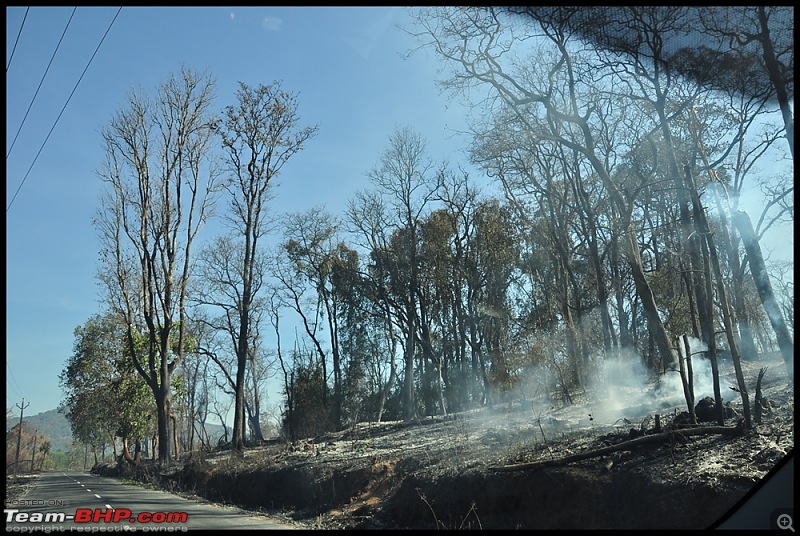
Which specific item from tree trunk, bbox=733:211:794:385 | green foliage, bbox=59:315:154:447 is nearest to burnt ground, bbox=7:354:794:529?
tree trunk, bbox=733:211:794:385

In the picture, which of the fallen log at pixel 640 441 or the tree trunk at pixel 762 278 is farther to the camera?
the tree trunk at pixel 762 278

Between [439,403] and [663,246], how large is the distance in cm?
1257

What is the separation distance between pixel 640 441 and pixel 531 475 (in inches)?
64.2

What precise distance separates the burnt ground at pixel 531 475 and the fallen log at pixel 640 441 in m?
0.03

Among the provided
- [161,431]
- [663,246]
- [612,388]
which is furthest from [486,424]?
[161,431]

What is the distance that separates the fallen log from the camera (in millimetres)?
8680

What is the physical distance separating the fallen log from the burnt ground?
0.03 metres

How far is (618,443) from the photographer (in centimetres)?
945

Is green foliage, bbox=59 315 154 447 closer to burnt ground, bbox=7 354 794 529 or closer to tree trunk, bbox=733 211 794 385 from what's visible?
burnt ground, bbox=7 354 794 529

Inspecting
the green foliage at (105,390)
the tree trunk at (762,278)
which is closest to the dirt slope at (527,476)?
the tree trunk at (762,278)

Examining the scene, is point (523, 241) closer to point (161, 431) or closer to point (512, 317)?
point (512, 317)

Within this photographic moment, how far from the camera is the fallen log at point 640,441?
868 centimetres

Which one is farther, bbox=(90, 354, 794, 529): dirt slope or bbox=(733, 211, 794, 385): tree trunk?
bbox=(733, 211, 794, 385): tree trunk

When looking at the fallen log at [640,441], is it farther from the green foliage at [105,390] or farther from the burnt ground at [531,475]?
the green foliage at [105,390]
